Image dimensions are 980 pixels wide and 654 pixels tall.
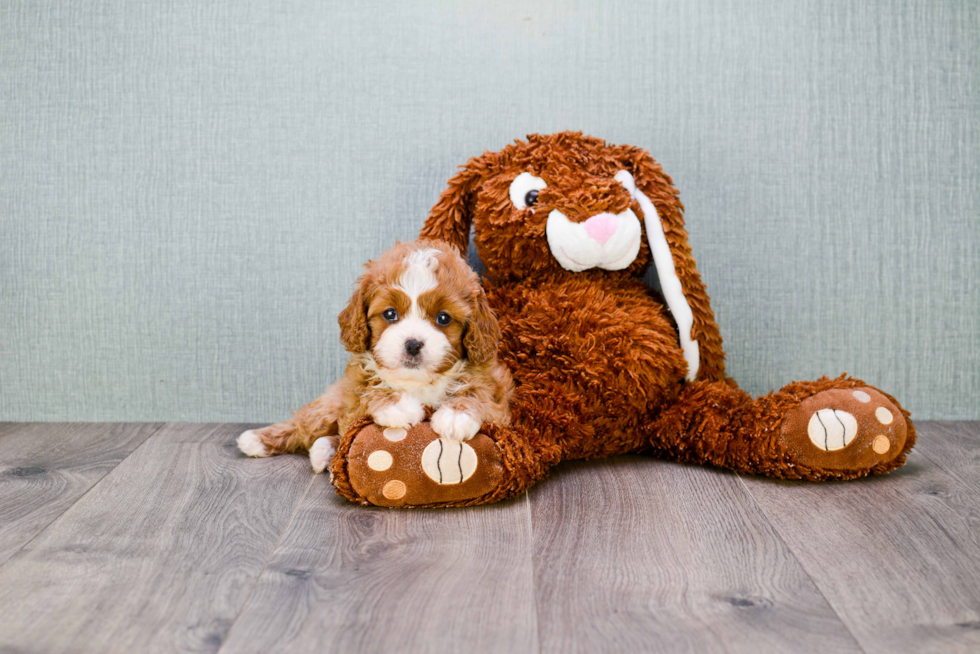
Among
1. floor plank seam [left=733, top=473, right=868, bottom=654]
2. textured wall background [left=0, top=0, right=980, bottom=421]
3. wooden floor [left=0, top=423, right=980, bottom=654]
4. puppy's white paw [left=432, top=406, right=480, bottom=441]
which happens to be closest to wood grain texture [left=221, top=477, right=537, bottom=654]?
wooden floor [left=0, top=423, right=980, bottom=654]

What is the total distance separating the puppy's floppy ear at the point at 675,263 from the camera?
5.27 ft

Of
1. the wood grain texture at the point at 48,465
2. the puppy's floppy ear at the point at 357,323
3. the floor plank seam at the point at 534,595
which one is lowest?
the floor plank seam at the point at 534,595

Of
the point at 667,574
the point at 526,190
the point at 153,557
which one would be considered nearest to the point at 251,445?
the point at 153,557

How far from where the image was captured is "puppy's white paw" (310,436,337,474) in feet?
4.97

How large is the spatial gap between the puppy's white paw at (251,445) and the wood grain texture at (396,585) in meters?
0.35

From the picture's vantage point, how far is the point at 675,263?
161cm

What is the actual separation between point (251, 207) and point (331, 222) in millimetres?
196

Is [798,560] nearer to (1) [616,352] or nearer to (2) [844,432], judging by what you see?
(2) [844,432]

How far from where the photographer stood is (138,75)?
1.80 m

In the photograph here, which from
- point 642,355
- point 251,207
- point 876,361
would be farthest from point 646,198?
point 251,207

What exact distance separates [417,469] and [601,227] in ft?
2.01

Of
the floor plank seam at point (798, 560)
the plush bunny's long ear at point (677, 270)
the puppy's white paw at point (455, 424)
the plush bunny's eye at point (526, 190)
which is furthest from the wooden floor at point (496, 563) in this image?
the plush bunny's eye at point (526, 190)

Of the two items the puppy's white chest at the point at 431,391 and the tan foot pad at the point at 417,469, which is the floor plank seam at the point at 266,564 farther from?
the puppy's white chest at the point at 431,391

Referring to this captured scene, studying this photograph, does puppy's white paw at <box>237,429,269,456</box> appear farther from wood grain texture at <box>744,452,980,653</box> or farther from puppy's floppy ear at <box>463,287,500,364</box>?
wood grain texture at <box>744,452,980,653</box>
